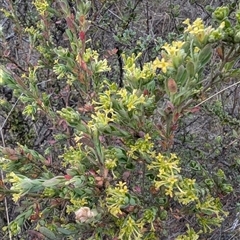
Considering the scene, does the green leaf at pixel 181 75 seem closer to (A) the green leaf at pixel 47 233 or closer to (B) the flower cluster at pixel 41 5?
(A) the green leaf at pixel 47 233

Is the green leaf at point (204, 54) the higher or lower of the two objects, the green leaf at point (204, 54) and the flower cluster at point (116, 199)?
the higher

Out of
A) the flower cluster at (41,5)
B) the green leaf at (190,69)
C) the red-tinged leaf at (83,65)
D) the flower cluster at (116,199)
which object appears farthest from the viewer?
the flower cluster at (41,5)

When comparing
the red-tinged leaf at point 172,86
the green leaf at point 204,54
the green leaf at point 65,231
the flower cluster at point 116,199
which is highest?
the green leaf at point 204,54

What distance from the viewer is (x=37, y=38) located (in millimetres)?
2119

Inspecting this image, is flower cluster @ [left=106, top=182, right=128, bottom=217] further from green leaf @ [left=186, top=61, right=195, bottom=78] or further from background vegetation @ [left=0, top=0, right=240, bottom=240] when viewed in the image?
green leaf @ [left=186, top=61, right=195, bottom=78]

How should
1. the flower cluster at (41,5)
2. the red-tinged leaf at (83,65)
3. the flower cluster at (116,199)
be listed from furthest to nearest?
the flower cluster at (41,5) < the red-tinged leaf at (83,65) < the flower cluster at (116,199)

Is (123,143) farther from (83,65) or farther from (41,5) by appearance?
A: (41,5)

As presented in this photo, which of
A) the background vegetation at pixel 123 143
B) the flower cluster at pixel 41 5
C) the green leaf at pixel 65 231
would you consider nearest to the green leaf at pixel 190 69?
the background vegetation at pixel 123 143

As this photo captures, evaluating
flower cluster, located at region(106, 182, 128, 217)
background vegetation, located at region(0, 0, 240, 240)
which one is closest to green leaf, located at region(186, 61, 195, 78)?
background vegetation, located at region(0, 0, 240, 240)

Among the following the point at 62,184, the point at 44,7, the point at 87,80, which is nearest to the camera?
the point at 62,184

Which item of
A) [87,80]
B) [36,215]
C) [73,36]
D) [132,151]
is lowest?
[36,215]

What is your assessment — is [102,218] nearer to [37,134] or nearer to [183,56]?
[183,56]

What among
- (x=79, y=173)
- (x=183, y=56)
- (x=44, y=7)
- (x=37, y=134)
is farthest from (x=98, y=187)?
(x=37, y=134)

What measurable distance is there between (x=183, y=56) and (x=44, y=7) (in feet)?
3.13
